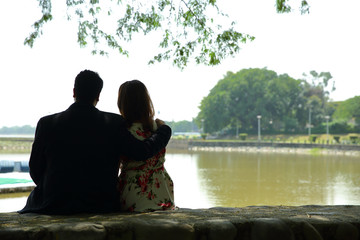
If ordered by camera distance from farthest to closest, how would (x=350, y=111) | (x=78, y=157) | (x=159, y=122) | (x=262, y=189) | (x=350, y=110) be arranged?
1. (x=350, y=110)
2. (x=350, y=111)
3. (x=262, y=189)
4. (x=159, y=122)
5. (x=78, y=157)

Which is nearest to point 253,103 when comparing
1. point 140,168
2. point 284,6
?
point 284,6

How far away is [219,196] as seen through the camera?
→ 13523mm

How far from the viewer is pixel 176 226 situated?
207 cm

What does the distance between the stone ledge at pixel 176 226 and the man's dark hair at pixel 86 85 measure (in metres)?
0.64

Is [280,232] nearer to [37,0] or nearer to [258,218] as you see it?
[258,218]

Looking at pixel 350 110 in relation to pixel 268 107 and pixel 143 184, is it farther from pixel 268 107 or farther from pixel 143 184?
pixel 143 184

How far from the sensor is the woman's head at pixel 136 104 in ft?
8.29

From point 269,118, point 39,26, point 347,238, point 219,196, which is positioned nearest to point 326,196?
point 219,196

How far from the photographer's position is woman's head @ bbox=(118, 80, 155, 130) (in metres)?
2.53

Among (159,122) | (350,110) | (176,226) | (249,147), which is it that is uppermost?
(350,110)

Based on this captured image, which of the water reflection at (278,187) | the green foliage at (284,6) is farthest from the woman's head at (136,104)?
the water reflection at (278,187)

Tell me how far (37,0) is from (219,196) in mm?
8660

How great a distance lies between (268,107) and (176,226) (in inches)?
2286

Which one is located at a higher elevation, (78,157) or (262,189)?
(78,157)
